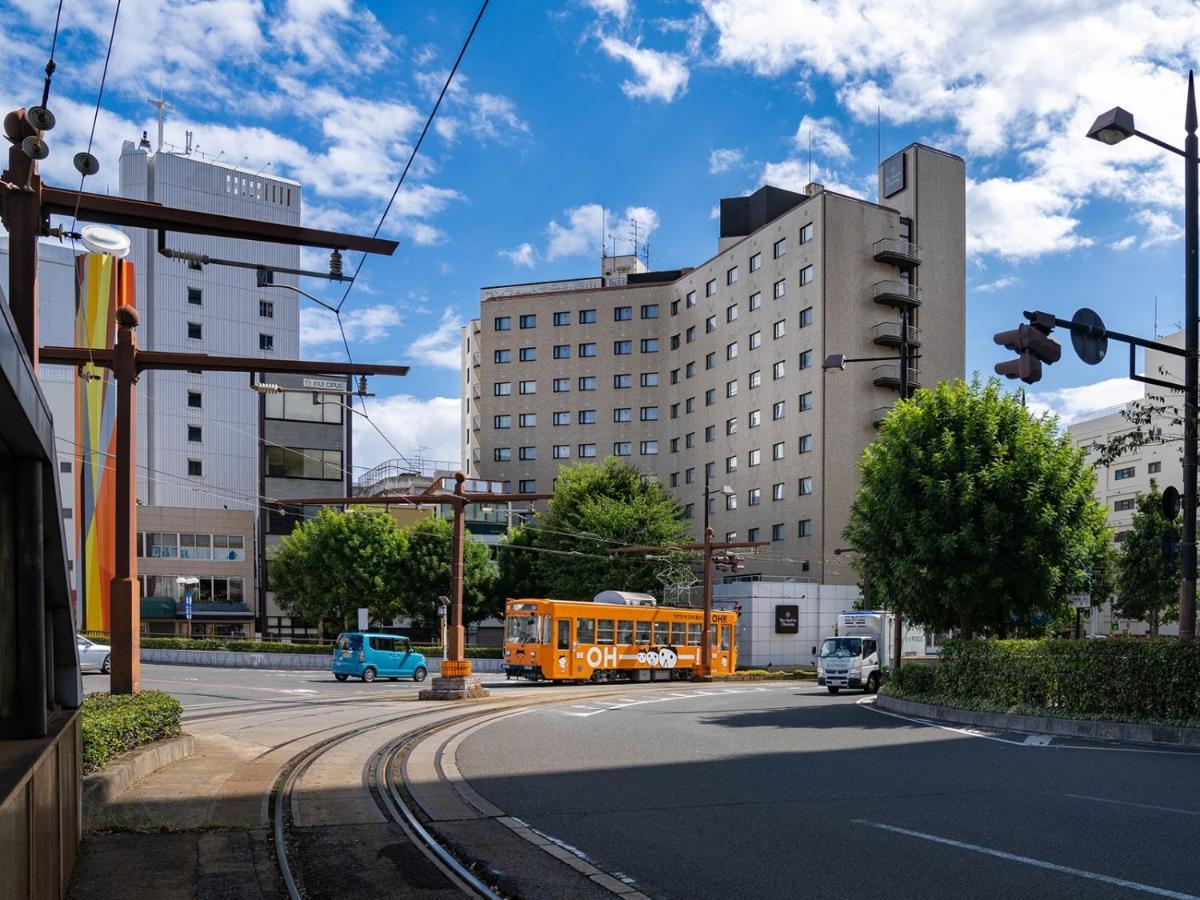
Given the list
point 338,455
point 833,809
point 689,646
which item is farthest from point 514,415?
point 833,809

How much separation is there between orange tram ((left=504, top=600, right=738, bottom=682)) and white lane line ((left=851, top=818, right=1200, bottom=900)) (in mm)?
26907

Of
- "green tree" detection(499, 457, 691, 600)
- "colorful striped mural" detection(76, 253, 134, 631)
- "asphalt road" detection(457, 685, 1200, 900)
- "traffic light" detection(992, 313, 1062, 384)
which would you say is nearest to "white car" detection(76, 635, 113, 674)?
"green tree" detection(499, 457, 691, 600)

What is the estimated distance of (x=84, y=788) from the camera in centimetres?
909

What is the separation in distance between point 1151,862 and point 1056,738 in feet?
36.6

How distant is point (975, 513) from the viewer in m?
23.6

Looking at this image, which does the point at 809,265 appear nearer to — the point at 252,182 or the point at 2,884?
the point at 252,182

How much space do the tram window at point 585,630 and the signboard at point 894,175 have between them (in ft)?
114

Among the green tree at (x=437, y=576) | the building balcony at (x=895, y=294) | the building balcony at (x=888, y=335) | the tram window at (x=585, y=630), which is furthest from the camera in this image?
the building balcony at (x=895, y=294)

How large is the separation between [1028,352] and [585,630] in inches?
1008

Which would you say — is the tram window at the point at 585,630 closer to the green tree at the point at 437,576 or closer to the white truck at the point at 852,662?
the white truck at the point at 852,662

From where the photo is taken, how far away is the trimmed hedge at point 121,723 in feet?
33.3

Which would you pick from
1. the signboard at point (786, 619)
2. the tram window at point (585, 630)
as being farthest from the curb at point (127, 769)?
the signboard at point (786, 619)

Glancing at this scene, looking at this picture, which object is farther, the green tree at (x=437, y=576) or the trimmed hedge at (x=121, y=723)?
the green tree at (x=437, y=576)

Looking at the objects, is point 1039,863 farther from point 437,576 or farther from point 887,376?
point 887,376
